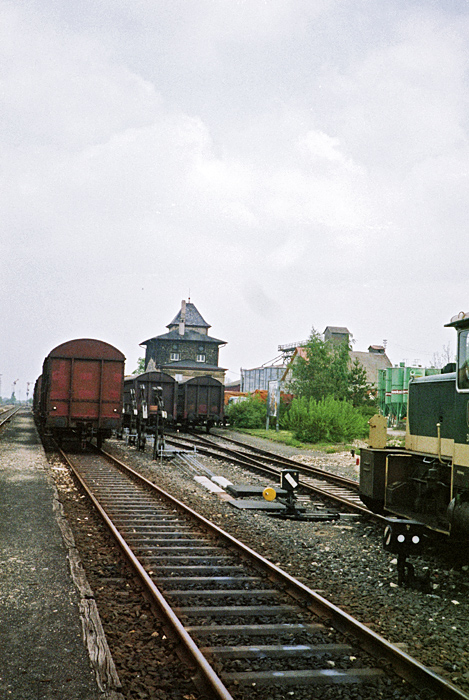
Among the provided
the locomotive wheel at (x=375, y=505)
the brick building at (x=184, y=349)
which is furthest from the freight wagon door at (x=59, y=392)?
the brick building at (x=184, y=349)

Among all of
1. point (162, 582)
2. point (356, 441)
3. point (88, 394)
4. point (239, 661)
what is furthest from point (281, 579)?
point (356, 441)

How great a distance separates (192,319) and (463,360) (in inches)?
2738

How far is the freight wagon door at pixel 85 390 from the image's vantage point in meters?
18.6

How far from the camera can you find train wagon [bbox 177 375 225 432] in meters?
31.5

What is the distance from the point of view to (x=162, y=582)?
5980mm

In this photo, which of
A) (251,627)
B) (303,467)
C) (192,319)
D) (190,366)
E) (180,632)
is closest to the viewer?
(180,632)

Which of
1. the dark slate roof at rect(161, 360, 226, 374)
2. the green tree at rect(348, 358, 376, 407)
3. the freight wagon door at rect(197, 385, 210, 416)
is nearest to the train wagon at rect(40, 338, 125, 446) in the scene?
the freight wagon door at rect(197, 385, 210, 416)

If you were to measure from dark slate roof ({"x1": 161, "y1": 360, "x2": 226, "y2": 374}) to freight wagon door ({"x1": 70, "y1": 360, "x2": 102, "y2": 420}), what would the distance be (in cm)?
4895

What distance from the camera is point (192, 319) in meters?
75.2

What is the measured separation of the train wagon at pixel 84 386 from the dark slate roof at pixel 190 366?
48790 millimetres

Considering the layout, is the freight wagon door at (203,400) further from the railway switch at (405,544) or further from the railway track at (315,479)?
the railway switch at (405,544)

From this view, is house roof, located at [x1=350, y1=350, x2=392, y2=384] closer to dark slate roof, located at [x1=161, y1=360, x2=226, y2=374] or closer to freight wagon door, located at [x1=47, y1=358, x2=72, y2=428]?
dark slate roof, located at [x1=161, y1=360, x2=226, y2=374]

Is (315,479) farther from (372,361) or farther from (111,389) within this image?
(372,361)

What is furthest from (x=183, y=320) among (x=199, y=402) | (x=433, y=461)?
(x=433, y=461)
